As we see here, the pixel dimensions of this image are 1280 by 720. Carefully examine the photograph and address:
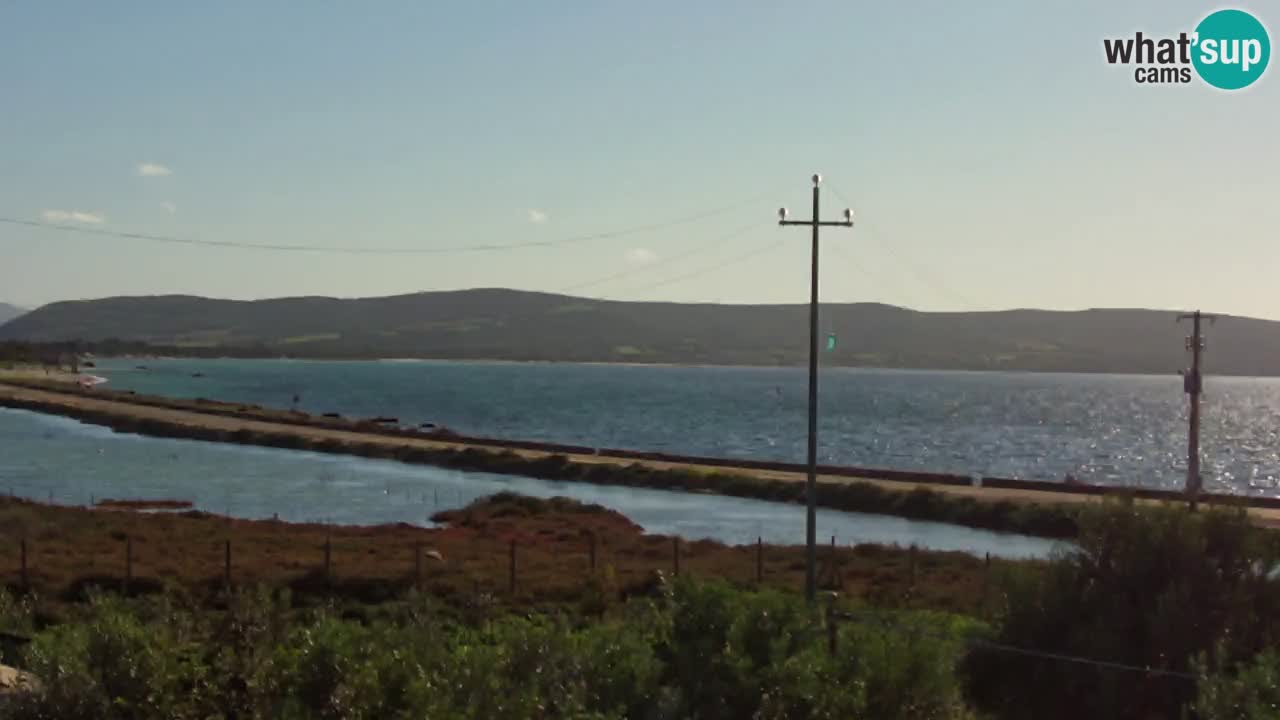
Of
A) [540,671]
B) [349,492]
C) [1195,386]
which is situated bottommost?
[349,492]

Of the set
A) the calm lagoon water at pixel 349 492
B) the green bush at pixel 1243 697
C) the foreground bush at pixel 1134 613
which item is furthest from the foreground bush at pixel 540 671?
the calm lagoon water at pixel 349 492

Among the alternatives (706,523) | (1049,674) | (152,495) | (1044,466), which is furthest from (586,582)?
(1044,466)

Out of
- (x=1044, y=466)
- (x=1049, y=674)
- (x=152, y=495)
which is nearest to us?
(x=1049, y=674)

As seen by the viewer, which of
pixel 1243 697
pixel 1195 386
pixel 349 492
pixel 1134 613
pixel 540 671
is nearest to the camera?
pixel 1243 697

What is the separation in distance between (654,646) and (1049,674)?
798cm

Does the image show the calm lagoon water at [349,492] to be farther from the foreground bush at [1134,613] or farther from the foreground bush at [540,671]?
the foreground bush at [540,671]

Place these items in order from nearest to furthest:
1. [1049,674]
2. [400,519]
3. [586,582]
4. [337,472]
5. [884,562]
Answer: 1. [1049,674]
2. [586,582]
3. [884,562]
4. [400,519]
5. [337,472]

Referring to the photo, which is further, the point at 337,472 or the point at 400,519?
the point at 337,472

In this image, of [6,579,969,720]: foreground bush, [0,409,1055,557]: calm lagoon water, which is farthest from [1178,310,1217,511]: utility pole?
[6,579,969,720]: foreground bush

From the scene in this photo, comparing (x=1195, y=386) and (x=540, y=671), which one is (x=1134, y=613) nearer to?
(x=540, y=671)

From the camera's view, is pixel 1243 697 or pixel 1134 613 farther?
pixel 1134 613

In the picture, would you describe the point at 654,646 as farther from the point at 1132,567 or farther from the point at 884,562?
the point at 884,562

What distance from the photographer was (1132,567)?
19.8m

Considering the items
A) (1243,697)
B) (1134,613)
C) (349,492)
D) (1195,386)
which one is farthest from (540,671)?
(349,492)
